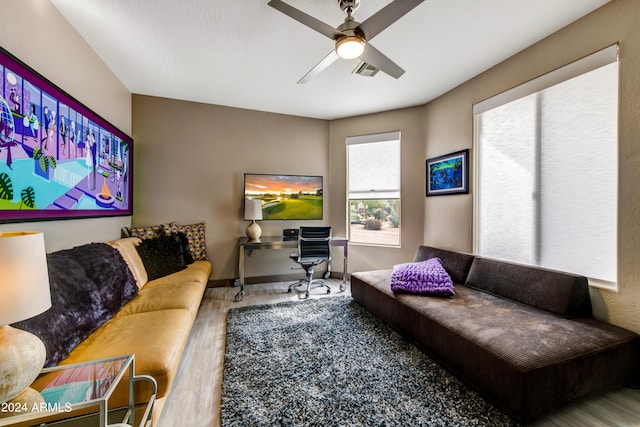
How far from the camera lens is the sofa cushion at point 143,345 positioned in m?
1.25

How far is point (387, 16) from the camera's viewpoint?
157 cm

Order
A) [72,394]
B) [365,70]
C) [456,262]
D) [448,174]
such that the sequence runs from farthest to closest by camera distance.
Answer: [448,174], [456,262], [365,70], [72,394]

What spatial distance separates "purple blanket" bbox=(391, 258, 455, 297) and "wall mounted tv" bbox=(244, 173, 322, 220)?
2006 mm

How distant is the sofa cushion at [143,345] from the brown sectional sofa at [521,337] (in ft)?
5.70

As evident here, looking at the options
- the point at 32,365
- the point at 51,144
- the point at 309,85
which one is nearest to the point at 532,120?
the point at 309,85

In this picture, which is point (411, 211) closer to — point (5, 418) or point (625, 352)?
point (625, 352)

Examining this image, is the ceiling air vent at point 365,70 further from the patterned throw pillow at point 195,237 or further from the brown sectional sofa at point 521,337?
the patterned throw pillow at point 195,237

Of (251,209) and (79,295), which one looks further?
(251,209)

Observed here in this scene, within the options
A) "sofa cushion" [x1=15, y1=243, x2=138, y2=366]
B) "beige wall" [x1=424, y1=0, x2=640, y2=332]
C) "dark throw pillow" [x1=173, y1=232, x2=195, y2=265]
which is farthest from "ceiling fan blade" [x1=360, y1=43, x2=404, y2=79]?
"dark throw pillow" [x1=173, y1=232, x2=195, y2=265]

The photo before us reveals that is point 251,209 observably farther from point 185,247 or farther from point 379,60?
point 379,60

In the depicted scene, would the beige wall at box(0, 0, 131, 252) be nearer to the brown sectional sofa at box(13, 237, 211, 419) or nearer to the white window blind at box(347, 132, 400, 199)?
the brown sectional sofa at box(13, 237, 211, 419)

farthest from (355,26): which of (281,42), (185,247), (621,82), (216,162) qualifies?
(185,247)

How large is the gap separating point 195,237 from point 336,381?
8.89 ft

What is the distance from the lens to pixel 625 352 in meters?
1.56
